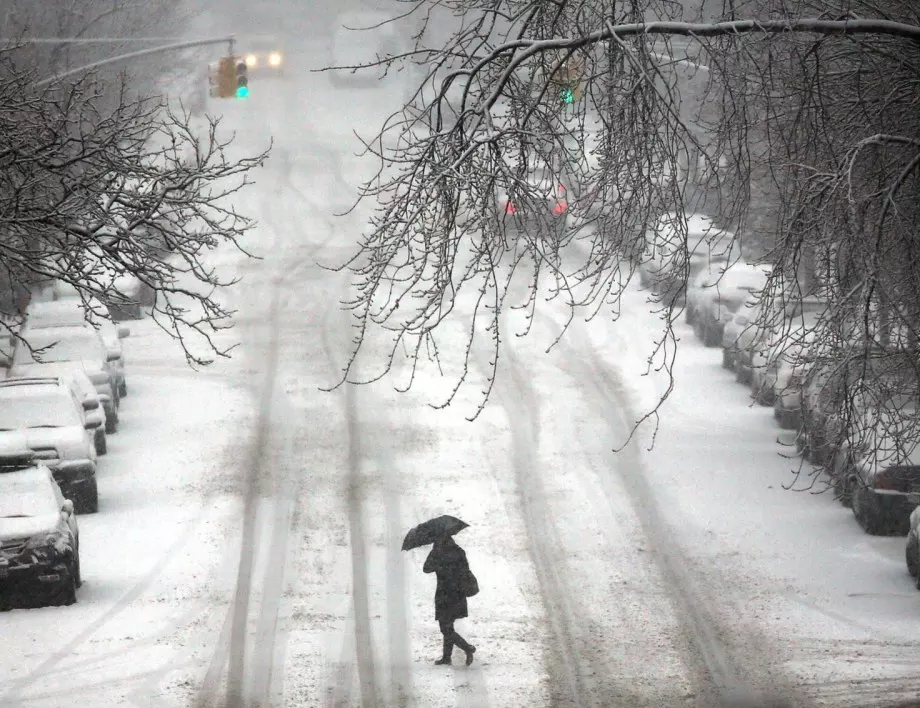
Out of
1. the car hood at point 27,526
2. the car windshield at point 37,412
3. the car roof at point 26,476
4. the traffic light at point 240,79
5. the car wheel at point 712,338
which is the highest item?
the traffic light at point 240,79

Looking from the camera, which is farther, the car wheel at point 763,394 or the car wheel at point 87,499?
the car wheel at point 763,394

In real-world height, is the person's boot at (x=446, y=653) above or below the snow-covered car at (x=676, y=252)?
below

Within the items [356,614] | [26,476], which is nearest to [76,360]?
[26,476]

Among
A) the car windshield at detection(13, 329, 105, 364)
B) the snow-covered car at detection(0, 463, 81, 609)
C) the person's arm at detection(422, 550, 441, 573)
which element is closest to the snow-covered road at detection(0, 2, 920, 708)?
the snow-covered car at detection(0, 463, 81, 609)

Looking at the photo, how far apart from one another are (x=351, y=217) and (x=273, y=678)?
96.0 feet

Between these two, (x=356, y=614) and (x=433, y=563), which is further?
(x=356, y=614)

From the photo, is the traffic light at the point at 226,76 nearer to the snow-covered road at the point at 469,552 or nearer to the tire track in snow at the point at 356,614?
the snow-covered road at the point at 469,552

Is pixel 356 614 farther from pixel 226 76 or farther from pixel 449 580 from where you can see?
pixel 226 76

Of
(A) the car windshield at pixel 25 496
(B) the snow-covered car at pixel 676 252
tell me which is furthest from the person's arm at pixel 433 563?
(A) the car windshield at pixel 25 496

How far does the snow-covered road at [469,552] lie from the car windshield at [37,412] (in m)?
1.26

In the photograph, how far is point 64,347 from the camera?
2273cm

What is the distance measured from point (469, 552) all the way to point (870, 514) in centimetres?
513

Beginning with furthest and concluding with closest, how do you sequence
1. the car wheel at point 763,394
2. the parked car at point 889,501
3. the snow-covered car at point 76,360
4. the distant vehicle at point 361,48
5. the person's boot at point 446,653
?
the distant vehicle at point 361,48, the snow-covered car at point 76,360, the car wheel at point 763,394, the parked car at point 889,501, the person's boot at point 446,653

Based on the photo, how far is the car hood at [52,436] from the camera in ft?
58.5
